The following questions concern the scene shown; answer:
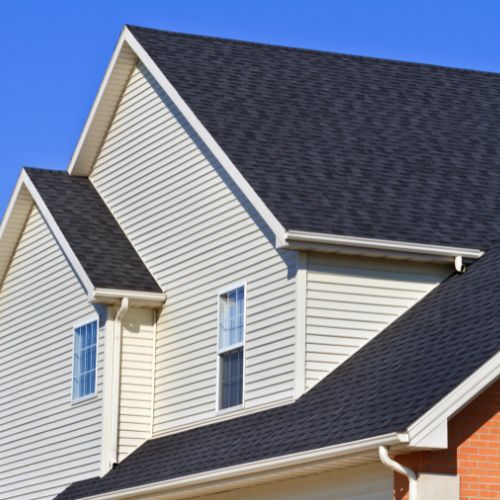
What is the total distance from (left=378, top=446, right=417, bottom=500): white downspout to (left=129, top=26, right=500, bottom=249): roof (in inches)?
199

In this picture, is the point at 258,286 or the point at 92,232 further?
the point at 92,232

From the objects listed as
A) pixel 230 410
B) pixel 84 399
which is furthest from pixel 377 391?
pixel 84 399

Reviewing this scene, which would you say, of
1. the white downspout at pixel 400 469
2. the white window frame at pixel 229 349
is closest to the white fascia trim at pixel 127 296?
the white window frame at pixel 229 349

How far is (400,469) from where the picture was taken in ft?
50.2

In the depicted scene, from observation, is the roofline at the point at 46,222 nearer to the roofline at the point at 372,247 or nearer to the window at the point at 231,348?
the window at the point at 231,348

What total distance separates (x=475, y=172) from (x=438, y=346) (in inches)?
234

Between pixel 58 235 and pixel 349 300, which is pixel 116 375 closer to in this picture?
pixel 58 235

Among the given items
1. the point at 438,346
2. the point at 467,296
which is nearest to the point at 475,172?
the point at 467,296

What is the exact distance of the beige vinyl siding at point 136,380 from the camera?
76.2ft

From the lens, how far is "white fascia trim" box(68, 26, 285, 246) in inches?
797

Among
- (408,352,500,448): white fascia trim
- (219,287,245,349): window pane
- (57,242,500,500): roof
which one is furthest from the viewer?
(219,287,245,349): window pane

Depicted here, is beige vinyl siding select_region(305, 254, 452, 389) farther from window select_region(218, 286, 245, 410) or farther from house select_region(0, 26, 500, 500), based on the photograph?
window select_region(218, 286, 245, 410)

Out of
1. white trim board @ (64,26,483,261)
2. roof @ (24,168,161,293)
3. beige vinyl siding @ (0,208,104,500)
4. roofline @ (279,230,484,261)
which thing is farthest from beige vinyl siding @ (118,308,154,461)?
roofline @ (279,230,484,261)

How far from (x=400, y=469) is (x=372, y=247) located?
16.7 ft
